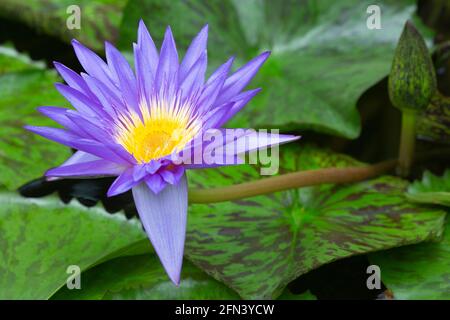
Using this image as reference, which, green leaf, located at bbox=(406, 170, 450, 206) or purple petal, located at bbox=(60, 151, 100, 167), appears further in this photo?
green leaf, located at bbox=(406, 170, 450, 206)

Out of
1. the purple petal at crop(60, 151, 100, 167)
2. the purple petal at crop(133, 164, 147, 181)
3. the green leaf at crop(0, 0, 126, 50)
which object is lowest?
the purple petal at crop(133, 164, 147, 181)

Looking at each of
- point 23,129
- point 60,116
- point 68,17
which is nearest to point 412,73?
point 60,116

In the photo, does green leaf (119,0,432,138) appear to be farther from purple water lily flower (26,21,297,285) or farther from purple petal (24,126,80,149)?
purple petal (24,126,80,149)

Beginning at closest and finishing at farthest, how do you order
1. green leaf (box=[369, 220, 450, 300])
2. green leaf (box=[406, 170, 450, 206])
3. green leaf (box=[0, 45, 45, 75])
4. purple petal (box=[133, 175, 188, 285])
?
purple petal (box=[133, 175, 188, 285]) < green leaf (box=[369, 220, 450, 300]) < green leaf (box=[406, 170, 450, 206]) < green leaf (box=[0, 45, 45, 75])

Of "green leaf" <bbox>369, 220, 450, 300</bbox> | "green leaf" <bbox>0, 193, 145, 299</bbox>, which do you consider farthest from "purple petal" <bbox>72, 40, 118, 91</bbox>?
"green leaf" <bbox>369, 220, 450, 300</bbox>

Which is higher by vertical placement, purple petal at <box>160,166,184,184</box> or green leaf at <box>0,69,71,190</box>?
green leaf at <box>0,69,71,190</box>

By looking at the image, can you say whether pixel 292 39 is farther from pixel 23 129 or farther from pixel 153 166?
pixel 153 166

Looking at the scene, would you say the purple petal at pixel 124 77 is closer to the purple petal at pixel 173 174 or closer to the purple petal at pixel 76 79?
the purple petal at pixel 76 79
